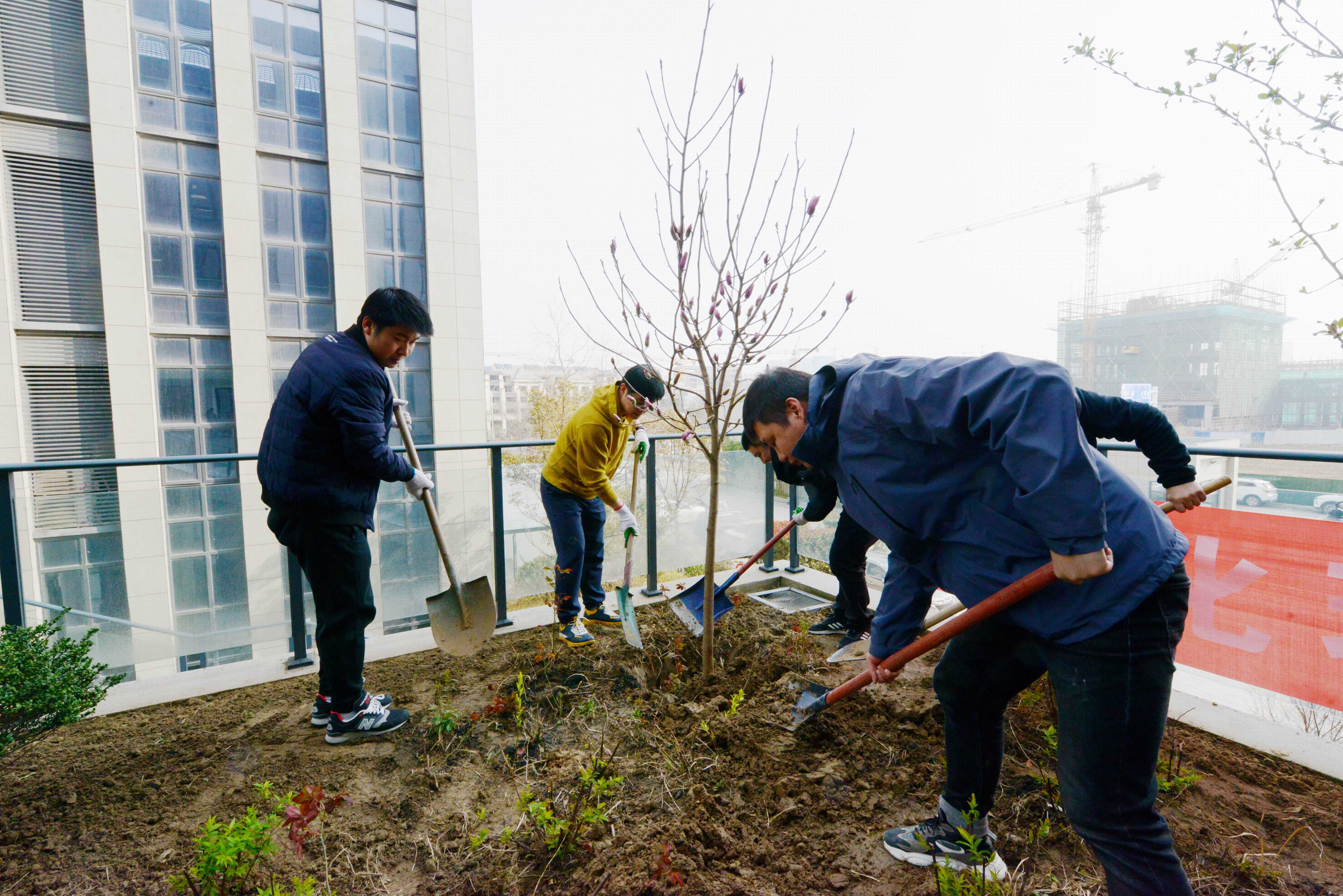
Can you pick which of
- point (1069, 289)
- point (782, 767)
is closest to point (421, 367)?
point (782, 767)

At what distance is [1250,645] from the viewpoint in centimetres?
264

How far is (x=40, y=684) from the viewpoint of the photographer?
183cm

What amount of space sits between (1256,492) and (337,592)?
12.1 ft

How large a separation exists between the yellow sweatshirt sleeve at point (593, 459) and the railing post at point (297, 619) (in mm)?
1392

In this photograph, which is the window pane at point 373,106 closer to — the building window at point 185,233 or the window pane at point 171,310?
the building window at point 185,233

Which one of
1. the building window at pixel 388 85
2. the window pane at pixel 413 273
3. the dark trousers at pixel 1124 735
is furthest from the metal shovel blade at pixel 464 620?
the building window at pixel 388 85

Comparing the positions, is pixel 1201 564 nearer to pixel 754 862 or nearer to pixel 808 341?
pixel 808 341

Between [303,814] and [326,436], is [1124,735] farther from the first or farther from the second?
[326,436]

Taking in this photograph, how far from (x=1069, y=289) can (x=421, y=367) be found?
19879 mm

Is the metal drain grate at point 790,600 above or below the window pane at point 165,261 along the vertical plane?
below

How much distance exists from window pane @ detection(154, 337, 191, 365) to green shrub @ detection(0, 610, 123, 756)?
50.8 feet

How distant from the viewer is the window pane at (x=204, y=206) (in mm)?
14234

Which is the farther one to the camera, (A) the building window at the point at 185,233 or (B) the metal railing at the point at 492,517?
(A) the building window at the point at 185,233

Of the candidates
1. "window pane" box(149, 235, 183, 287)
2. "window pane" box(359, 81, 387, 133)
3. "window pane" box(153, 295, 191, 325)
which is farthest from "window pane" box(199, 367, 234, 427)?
"window pane" box(359, 81, 387, 133)
